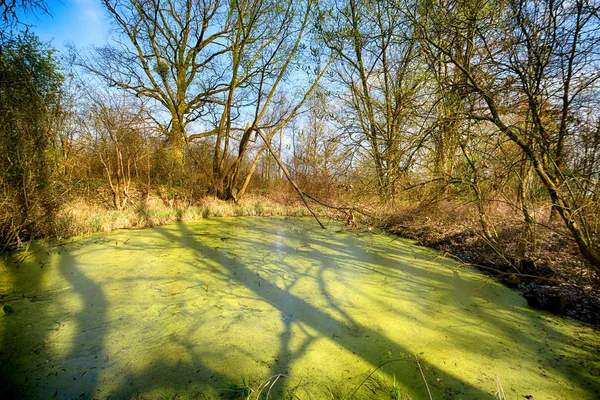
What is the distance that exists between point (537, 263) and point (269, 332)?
371 cm

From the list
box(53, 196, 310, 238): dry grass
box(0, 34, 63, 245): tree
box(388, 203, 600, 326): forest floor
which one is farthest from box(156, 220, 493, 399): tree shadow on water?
box(53, 196, 310, 238): dry grass

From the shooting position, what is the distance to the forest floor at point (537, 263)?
2.71 meters

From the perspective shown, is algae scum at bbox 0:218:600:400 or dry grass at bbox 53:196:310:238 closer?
algae scum at bbox 0:218:600:400

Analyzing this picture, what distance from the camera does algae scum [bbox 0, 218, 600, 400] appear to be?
62.4 inches

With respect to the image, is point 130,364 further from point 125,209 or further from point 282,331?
point 125,209

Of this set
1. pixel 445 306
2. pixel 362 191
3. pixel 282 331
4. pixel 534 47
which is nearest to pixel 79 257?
pixel 282 331

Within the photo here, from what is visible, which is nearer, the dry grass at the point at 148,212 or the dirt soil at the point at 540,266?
the dirt soil at the point at 540,266

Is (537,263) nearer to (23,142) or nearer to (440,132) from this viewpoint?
(440,132)

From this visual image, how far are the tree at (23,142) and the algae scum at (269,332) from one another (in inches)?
20.0

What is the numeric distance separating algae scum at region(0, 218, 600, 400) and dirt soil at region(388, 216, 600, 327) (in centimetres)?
31

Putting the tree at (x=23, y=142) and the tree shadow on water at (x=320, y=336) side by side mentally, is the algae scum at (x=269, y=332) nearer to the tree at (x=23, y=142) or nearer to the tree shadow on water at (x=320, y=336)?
the tree shadow on water at (x=320, y=336)

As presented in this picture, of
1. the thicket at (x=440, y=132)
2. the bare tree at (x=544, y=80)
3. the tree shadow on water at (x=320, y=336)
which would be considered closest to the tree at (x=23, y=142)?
the thicket at (x=440, y=132)

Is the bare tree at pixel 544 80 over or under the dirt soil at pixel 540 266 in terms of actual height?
over

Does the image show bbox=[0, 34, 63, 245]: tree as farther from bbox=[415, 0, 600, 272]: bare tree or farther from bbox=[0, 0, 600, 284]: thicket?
bbox=[415, 0, 600, 272]: bare tree
